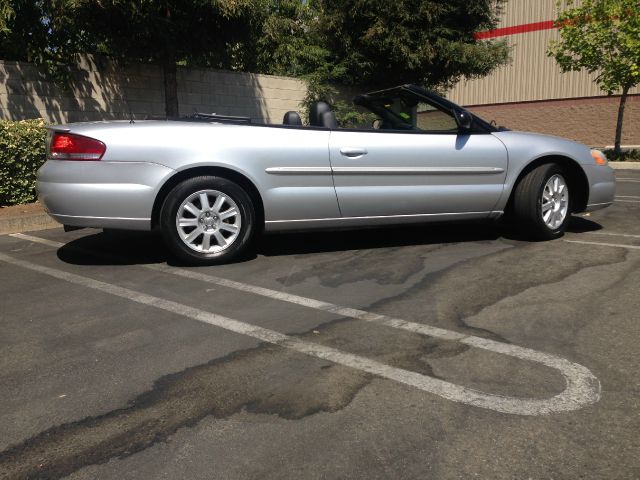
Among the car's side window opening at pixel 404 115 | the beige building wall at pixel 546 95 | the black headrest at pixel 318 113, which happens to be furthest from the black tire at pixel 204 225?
the beige building wall at pixel 546 95

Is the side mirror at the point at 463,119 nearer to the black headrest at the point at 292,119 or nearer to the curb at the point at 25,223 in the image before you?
the black headrest at the point at 292,119

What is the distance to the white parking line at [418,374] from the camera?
2512 millimetres

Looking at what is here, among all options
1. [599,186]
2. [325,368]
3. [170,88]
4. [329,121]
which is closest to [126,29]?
[170,88]

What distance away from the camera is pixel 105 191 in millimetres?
4680

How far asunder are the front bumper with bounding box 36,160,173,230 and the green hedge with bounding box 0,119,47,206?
10.9 ft

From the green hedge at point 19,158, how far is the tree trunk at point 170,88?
3.28 meters

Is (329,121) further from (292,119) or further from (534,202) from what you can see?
(534,202)

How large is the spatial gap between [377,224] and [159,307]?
2.22 meters

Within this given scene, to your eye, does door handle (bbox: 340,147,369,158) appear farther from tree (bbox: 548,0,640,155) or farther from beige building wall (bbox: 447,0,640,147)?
beige building wall (bbox: 447,0,640,147)

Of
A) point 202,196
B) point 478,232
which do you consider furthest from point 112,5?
point 478,232

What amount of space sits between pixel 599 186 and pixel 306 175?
3050 mm

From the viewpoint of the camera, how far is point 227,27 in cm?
1025

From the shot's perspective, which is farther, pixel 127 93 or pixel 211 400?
pixel 127 93

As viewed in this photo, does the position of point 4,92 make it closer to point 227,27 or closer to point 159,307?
point 227,27
